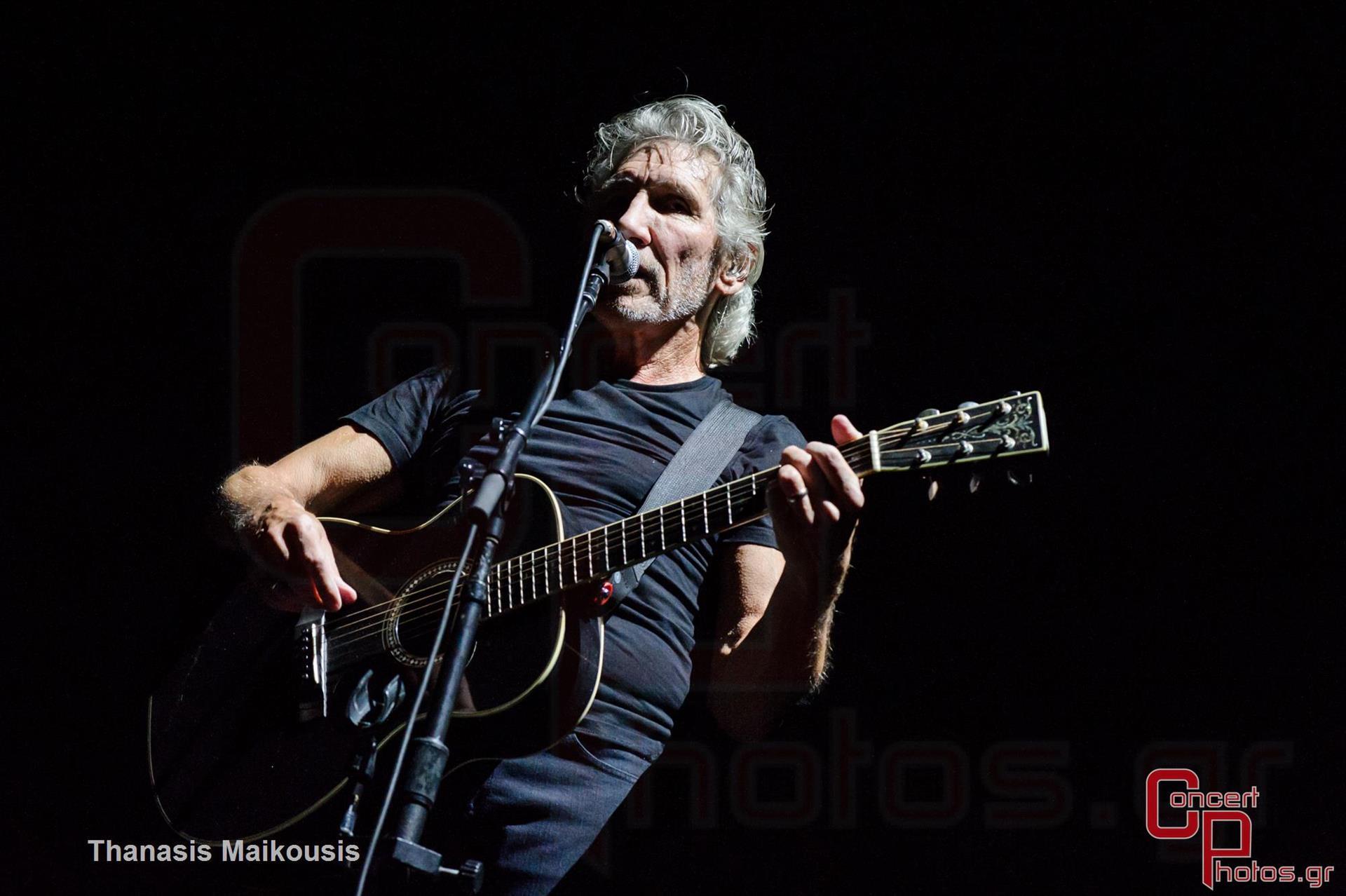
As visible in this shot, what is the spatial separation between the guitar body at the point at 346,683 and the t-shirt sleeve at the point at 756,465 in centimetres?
44

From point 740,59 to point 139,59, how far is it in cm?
163

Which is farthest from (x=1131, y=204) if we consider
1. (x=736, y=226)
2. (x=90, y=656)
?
(x=90, y=656)

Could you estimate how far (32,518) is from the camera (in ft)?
9.90

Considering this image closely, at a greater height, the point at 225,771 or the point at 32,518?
the point at 32,518

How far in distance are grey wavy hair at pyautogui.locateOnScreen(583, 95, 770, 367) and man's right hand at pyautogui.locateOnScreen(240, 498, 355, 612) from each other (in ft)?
3.36

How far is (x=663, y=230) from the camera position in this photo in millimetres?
2605

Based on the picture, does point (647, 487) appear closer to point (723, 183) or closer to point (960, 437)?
point (960, 437)

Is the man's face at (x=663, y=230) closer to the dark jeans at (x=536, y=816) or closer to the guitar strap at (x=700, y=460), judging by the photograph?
the guitar strap at (x=700, y=460)

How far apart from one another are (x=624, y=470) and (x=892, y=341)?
0.82m

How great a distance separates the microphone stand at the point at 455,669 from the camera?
1375mm

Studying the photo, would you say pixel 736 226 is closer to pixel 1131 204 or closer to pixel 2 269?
pixel 1131 204
